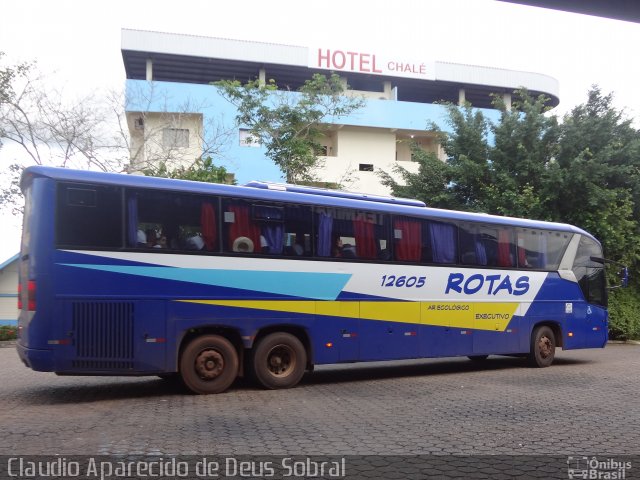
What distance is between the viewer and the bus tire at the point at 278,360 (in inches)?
384

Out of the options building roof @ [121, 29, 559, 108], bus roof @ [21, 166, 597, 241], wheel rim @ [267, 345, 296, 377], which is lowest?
wheel rim @ [267, 345, 296, 377]

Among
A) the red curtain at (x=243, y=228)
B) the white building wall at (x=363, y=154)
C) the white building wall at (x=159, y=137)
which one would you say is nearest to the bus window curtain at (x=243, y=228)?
the red curtain at (x=243, y=228)

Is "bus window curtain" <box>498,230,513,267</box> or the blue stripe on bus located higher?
"bus window curtain" <box>498,230,513,267</box>

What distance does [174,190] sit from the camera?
920 cm

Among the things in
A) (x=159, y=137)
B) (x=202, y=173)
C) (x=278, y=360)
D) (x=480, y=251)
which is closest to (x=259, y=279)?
(x=278, y=360)

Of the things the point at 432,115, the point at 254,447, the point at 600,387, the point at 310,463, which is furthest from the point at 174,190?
the point at 432,115

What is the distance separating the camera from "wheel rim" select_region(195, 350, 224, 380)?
9273 millimetres

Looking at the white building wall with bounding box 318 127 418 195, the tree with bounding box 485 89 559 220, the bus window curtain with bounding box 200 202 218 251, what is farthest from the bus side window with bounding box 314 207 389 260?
the white building wall with bounding box 318 127 418 195

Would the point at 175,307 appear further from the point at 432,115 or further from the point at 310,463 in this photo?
the point at 432,115

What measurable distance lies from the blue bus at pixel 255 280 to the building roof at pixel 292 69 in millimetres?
21868

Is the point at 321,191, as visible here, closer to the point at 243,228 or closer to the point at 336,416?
the point at 243,228

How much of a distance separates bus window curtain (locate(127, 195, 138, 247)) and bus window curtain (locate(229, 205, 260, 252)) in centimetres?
147

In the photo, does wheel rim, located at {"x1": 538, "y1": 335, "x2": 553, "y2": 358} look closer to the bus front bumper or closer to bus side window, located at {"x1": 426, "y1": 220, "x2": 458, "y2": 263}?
bus side window, located at {"x1": 426, "y1": 220, "x2": 458, "y2": 263}

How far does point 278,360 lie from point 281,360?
0.28 ft
